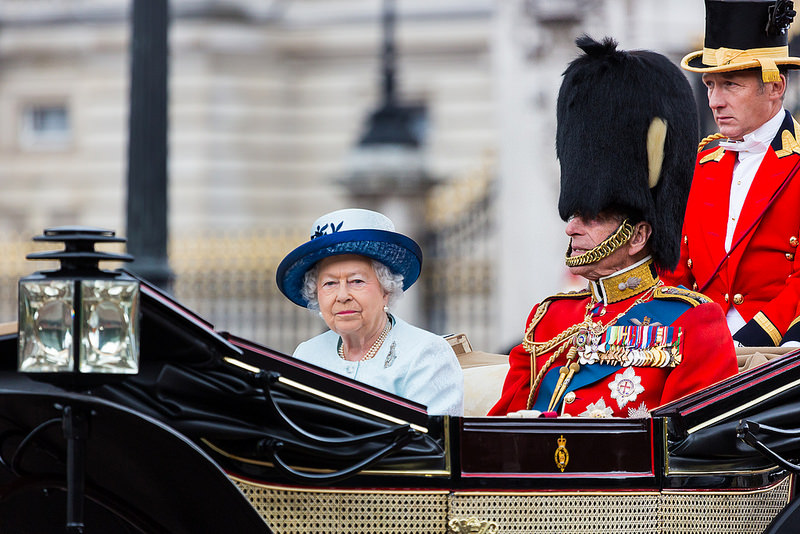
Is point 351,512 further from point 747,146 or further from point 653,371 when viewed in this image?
point 747,146

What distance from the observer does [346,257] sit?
3684mm

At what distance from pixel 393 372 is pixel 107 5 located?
17.7m

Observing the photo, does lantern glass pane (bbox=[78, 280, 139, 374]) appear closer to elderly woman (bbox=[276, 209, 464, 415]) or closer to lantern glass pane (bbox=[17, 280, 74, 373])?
lantern glass pane (bbox=[17, 280, 74, 373])

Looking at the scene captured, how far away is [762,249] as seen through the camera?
4.00m

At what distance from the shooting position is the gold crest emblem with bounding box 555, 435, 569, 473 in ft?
10.5

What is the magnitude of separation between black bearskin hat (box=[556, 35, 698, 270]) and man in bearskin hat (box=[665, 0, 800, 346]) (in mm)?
265

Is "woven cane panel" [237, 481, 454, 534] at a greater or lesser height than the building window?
lesser

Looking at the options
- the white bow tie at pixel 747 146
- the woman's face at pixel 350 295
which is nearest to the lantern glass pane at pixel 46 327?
the woman's face at pixel 350 295

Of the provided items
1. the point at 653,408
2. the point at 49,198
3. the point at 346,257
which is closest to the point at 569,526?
the point at 653,408

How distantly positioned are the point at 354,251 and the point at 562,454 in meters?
0.83

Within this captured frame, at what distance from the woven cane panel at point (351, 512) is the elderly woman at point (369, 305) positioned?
38cm

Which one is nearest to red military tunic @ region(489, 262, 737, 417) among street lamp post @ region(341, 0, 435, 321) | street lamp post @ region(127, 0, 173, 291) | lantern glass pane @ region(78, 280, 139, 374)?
lantern glass pane @ region(78, 280, 139, 374)

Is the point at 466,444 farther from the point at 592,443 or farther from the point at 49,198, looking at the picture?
the point at 49,198

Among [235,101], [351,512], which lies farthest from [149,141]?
[235,101]
